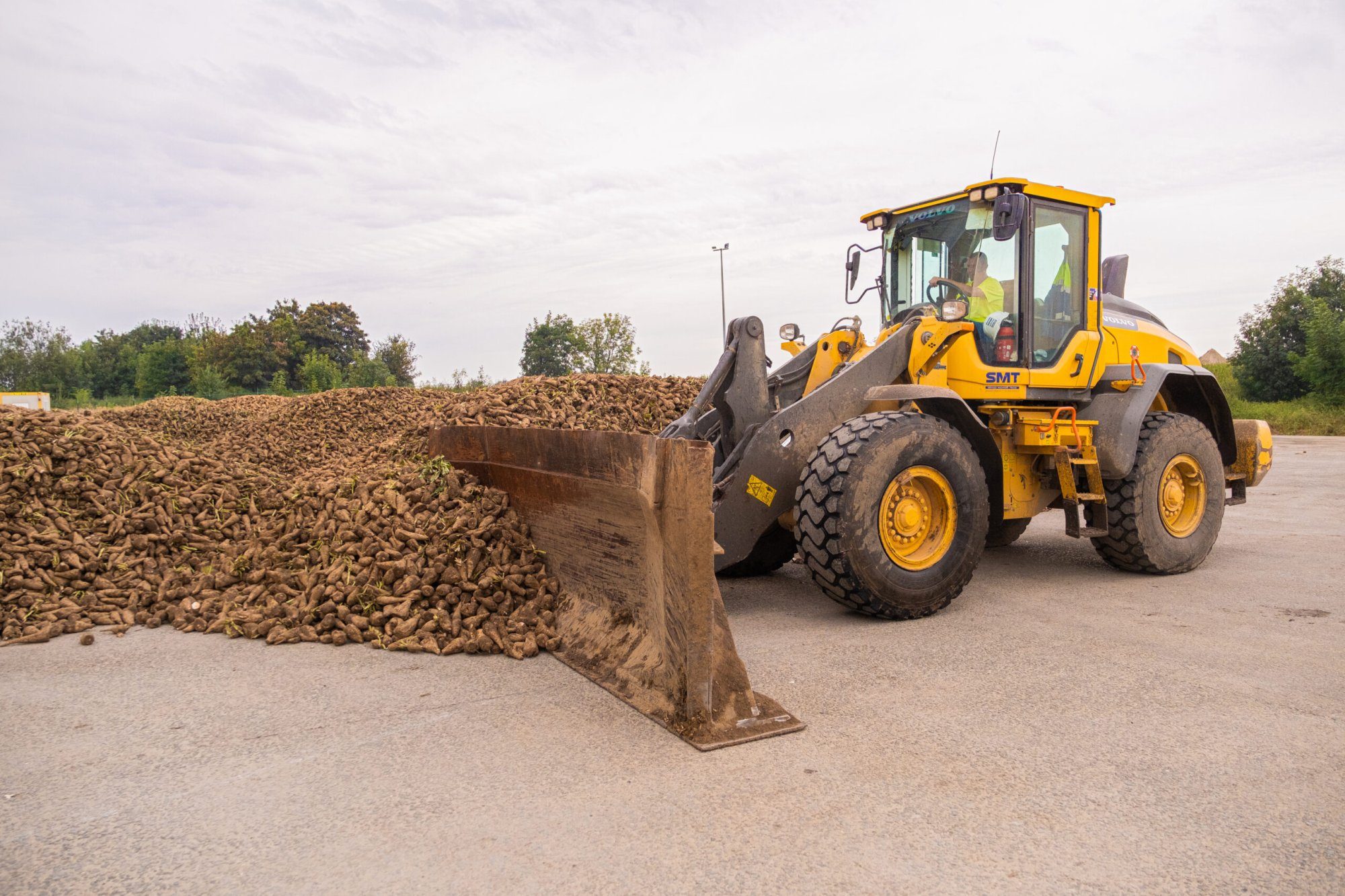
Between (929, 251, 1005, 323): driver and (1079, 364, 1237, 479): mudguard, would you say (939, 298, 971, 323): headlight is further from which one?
(1079, 364, 1237, 479): mudguard

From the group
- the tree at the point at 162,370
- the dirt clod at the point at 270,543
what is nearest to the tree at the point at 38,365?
the tree at the point at 162,370

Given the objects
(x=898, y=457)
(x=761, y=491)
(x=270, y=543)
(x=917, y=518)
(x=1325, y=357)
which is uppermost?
(x=1325, y=357)

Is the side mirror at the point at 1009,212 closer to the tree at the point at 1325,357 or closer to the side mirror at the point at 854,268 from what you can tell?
the side mirror at the point at 854,268

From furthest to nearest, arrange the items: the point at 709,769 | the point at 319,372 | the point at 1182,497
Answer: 1. the point at 319,372
2. the point at 1182,497
3. the point at 709,769

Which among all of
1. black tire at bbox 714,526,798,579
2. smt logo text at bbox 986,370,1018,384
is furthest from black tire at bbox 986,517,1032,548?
black tire at bbox 714,526,798,579

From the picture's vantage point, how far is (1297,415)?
1121 inches

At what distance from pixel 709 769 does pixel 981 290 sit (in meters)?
4.43

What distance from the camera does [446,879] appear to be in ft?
9.00

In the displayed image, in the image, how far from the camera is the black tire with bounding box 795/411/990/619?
17.4 ft

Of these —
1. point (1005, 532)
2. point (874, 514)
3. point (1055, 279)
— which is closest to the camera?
point (874, 514)

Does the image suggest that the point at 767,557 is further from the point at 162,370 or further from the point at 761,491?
the point at 162,370

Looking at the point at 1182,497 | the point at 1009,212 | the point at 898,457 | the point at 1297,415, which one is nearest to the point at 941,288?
the point at 1009,212

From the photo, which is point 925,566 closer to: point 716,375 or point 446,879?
point 716,375

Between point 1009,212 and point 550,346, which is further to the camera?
point 550,346
